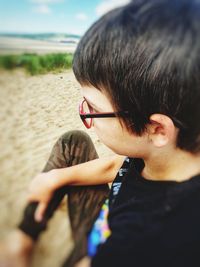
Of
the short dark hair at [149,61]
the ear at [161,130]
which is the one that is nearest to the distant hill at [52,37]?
the short dark hair at [149,61]

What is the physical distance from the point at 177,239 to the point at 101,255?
0.19m

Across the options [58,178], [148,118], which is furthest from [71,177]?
[148,118]

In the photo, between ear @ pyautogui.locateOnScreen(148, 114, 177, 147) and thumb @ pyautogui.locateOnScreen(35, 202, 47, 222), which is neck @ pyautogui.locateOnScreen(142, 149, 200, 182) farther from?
thumb @ pyautogui.locateOnScreen(35, 202, 47, 222)

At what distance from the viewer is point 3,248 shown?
0.74 meters

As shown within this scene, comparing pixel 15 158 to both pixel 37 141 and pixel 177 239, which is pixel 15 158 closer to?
pixel 37 141

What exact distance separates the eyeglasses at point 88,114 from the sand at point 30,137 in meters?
0.04

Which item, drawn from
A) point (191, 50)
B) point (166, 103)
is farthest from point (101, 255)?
point (191, 50)

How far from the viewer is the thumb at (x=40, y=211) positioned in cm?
88

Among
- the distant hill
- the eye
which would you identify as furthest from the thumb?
the distant hill

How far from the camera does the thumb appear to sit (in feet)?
2.88

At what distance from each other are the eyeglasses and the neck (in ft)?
0.57

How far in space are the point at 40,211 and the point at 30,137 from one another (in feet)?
0.67

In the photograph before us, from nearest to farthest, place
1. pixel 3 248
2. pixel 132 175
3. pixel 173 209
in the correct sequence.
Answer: pixel 3 248
pixel 173 209
pixel 132 175

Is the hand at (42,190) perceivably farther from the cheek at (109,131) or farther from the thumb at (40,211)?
the cheek at (109,131)
